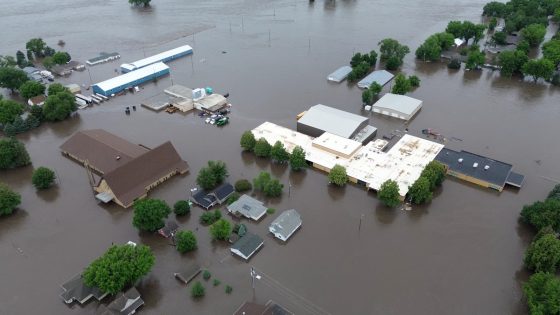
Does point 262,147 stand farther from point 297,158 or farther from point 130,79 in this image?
point 130,79

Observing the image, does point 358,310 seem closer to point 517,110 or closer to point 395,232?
point 395,232

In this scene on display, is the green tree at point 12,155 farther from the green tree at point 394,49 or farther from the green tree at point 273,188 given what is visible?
the green tree at point 394,49

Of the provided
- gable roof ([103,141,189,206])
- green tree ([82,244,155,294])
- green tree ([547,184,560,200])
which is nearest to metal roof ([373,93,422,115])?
green tree ([547,184,560,200])

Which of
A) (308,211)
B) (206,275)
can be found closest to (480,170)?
(308,211)

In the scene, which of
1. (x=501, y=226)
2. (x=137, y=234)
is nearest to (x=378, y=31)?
(x=501, y=226)

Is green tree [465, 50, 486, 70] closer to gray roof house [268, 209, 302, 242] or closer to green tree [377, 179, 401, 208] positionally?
green tree [377, 179, 401, 208]

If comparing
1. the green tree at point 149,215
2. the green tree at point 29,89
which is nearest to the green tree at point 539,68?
the green tree at point 149,215
